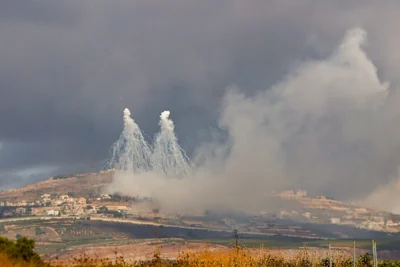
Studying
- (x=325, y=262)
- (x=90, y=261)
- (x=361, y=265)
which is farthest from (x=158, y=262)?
(x=325, y=262)

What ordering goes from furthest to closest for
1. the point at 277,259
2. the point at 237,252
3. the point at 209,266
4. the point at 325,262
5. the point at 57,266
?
the point at 277,259
the point at 325,262
the point at 237,252
the point at 209,266
the point at 57,266

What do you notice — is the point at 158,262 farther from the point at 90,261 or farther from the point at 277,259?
the point at 277,259

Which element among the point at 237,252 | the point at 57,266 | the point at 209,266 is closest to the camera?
the point at 57,266

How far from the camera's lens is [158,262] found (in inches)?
2260

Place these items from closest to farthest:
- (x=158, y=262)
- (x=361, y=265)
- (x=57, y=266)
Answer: (x=57, y=266)
(x=158, y=262)
(x=361, y=265)

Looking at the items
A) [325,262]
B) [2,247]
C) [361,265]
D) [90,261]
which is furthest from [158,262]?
[325,262]

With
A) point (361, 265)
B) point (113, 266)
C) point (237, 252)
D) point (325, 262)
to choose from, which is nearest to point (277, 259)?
point (325, 262)

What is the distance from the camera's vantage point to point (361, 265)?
367 ft

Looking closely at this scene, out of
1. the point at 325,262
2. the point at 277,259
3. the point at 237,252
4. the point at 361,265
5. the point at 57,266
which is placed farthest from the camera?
the point at 277,259

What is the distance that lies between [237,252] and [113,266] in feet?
84.3

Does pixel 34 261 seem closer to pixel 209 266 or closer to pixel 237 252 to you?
pixel 209 266

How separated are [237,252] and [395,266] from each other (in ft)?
170

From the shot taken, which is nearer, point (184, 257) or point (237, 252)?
point (184, 257)

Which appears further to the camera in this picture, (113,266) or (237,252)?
(237,252)
